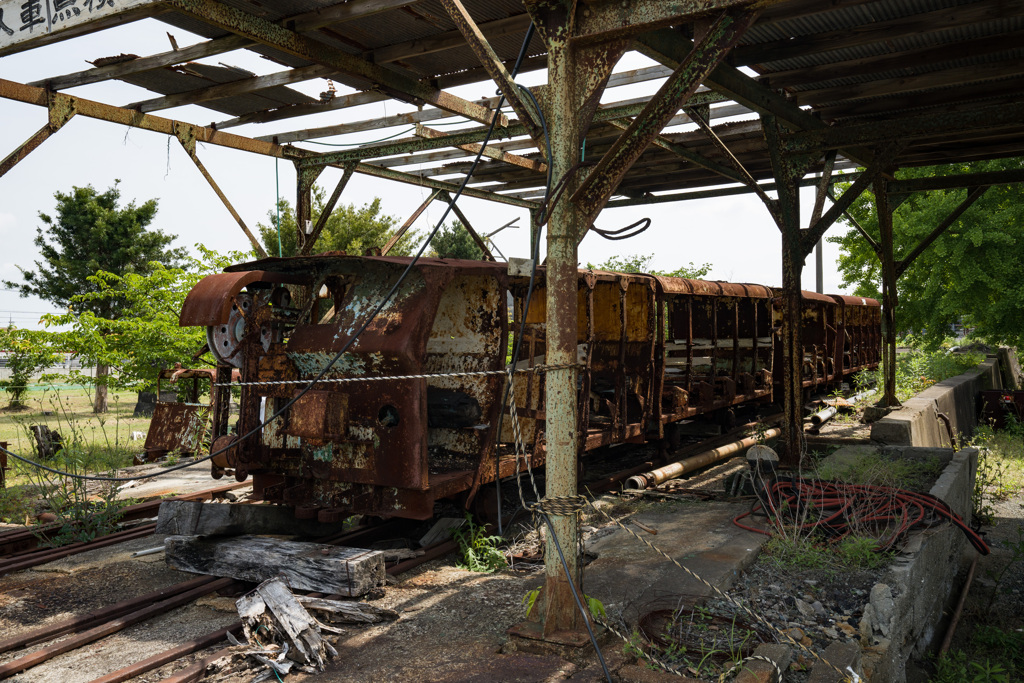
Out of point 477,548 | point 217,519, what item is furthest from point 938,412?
point 217,519

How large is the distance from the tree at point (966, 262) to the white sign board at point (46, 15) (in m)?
16.5

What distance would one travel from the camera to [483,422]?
23.3 feet

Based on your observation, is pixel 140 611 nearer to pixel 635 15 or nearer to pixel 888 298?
pixel 635 15

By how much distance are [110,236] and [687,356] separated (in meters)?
25.5

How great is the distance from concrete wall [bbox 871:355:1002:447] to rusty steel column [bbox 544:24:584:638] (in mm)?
6710

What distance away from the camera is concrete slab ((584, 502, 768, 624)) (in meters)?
5.16

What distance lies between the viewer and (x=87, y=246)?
28.3 m

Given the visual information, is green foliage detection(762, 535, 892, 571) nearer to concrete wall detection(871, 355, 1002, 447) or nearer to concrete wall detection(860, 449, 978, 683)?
concrete wall detection(860, 449, 978, 683)

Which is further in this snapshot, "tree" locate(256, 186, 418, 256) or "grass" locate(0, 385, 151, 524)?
"tree" locate(256, 186, 418, 256)

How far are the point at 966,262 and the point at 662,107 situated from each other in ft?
51.3

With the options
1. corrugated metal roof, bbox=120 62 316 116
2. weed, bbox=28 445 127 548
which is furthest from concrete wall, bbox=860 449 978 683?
corrugated metal roof, bbox=120 62 316 116

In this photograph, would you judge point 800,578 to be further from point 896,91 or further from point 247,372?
point 896,91

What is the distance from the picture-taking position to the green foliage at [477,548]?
21.1 ft

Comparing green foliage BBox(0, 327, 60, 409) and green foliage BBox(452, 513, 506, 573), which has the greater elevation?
green foliage BBox(0, 327, 60, 409)
